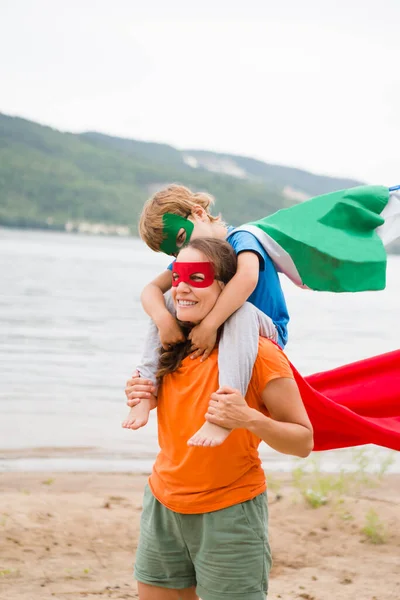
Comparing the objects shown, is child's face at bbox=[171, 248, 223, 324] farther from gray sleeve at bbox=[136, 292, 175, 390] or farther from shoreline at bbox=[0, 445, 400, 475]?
shoreline at bbox=[0, 445, 400, 475]

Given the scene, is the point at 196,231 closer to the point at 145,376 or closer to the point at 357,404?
the point at 145,376

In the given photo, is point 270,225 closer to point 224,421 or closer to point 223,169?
point 224,421

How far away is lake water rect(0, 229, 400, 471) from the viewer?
8.09 m

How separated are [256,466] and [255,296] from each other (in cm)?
65

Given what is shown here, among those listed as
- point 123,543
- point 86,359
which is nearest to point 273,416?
point 123,543

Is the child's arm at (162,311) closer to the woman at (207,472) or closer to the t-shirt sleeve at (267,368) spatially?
the woman at (207,472)

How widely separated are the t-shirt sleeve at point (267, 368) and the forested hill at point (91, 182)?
3550 inches

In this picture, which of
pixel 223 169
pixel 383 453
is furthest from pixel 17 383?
pixel 223 169

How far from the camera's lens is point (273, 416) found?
250 cm

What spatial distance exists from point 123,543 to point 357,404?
2.48m

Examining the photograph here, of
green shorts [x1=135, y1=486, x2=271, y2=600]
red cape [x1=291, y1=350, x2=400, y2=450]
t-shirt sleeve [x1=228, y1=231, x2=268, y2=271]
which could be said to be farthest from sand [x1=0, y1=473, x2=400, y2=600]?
t-shirt sleeve [x1=228, y1=231, x2=268, y2=271]

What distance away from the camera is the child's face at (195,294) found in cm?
255

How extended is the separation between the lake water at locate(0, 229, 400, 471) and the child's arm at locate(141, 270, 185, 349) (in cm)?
466

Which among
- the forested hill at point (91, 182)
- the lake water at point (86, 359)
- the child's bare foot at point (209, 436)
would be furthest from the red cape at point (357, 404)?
the forested hill at point (91, 182)
